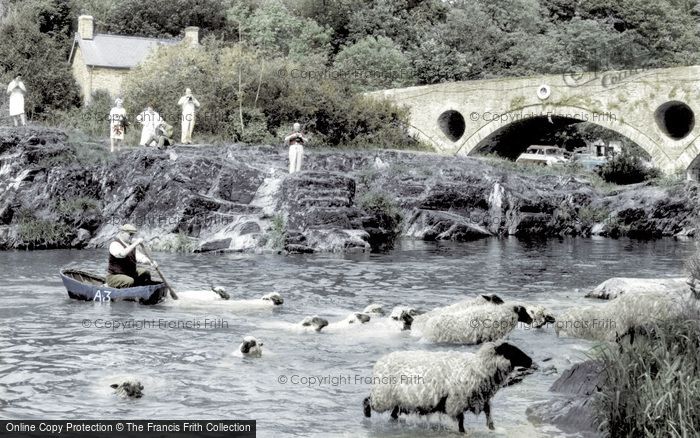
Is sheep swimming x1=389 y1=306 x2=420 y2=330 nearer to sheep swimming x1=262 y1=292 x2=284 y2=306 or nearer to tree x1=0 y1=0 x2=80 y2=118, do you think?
sheep swimming x1=262 y1=292 x2=284 y2=306

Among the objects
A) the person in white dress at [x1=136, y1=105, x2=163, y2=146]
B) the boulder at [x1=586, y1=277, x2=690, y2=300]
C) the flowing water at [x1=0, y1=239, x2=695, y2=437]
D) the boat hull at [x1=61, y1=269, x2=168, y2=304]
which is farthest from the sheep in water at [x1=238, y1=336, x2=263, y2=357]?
the person in white dress at [x1=136, y1=105, x2=163, y2=146]

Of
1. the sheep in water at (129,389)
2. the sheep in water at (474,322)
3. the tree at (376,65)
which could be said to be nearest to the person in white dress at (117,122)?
the sheep in water at (474,322)

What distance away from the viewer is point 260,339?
15.7 meters

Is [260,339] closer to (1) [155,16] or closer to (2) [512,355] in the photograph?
(2) [512,355]

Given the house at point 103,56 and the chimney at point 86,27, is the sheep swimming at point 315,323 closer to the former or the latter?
the house at point 103,56

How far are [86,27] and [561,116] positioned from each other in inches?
1094

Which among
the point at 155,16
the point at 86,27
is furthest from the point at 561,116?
the point at 155,16

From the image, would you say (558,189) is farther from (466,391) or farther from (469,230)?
(466,391)

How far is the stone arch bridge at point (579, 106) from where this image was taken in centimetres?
4253

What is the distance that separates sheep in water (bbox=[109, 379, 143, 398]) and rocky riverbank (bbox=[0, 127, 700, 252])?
1761cm

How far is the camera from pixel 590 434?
10.4 m

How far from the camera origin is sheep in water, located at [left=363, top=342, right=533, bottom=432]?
1080cm

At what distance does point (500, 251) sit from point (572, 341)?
1562 centimetres

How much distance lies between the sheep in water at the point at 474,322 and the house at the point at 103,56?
39.5m
